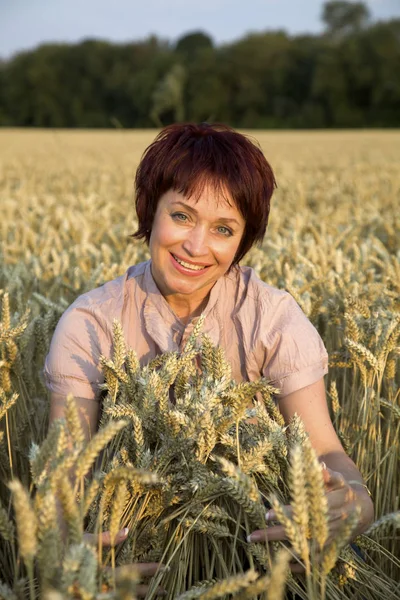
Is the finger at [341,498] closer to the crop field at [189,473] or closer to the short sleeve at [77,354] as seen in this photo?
the crop field at [189,473]

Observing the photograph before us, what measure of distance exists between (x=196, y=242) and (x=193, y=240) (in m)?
0.01

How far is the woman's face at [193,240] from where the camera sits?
78.9 inches

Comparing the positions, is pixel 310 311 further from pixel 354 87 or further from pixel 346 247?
pixel 354 87

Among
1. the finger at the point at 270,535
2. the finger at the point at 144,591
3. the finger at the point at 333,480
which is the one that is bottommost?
the finger at the point at 144,591

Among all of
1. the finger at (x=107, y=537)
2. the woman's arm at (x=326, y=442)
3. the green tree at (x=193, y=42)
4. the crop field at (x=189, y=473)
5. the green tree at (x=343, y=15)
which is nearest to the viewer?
the crop field at (x=189, y=473)

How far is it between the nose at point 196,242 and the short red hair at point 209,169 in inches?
4.3

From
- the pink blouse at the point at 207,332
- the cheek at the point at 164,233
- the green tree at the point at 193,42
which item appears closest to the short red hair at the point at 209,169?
the cheek at the point at 164,233

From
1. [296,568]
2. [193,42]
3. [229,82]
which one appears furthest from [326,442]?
[193,42]

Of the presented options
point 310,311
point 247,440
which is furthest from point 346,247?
point 247,440

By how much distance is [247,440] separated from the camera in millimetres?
1614

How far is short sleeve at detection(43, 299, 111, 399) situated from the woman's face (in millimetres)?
262

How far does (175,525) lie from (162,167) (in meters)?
1.05

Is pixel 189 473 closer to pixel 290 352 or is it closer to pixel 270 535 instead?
pixel 270 535

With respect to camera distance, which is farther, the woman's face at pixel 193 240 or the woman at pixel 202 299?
the woman's face at pixel 193 240
